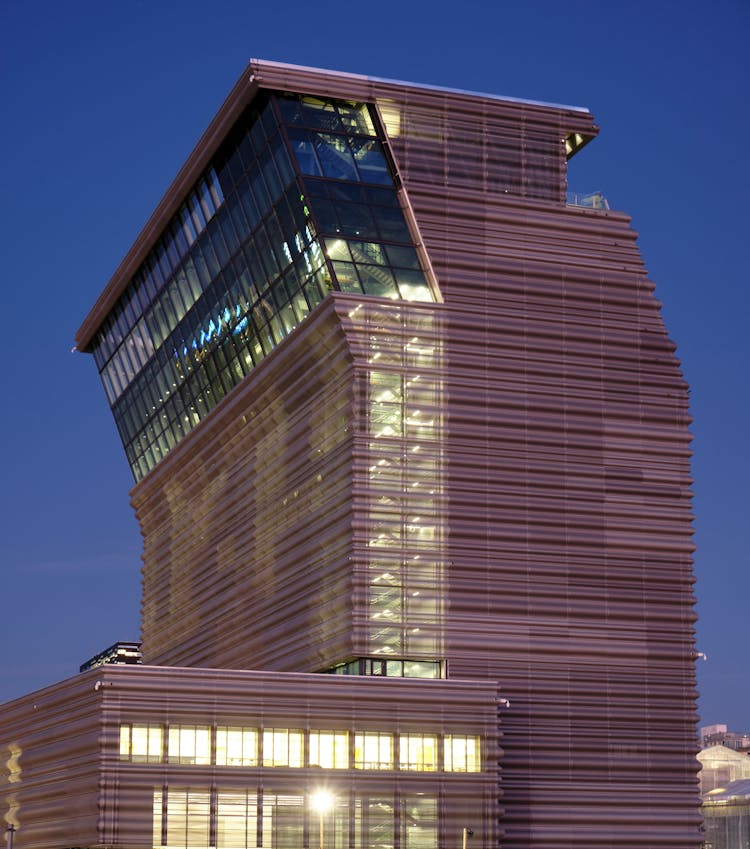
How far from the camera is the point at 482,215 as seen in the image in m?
121

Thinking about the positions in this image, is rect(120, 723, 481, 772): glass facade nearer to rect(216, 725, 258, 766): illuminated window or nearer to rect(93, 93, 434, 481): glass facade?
rect(216, 725, 258, 766): illuminated window

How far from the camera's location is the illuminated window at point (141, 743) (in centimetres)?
10262

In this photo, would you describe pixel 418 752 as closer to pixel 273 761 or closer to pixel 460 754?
pixel 460 754

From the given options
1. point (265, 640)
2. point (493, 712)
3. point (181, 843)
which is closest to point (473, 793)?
point (493, 712)

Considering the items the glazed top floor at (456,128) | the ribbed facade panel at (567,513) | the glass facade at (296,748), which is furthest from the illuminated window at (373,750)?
the glazed top floor at (456,128)

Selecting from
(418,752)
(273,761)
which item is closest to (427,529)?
(418,752)

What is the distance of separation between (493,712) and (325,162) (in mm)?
39699

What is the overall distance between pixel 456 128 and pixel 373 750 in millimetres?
45366

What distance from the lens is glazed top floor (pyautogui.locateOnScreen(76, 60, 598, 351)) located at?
119 metres

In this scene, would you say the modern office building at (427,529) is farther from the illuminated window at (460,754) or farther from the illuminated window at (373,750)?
the illuminated window at (373,750)

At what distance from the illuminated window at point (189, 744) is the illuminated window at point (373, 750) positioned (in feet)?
31.6

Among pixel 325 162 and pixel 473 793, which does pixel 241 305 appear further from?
pixel 473 793

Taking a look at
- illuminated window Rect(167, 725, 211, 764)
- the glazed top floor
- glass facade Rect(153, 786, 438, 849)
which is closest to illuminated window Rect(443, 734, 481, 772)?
glass facade Rect(153, 786, 438, 849)

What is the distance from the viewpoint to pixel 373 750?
10706 cm
